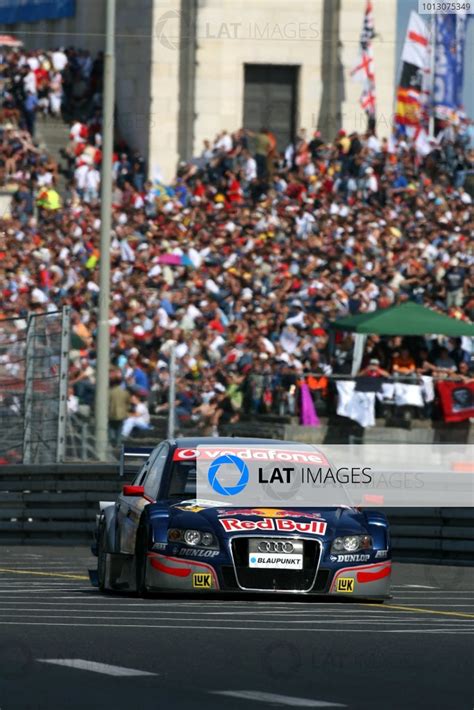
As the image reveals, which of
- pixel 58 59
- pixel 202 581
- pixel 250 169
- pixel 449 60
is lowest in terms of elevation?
pixel 202 581

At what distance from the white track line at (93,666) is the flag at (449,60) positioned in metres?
37.8

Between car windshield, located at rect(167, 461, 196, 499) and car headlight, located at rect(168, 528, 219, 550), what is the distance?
2.27 ft

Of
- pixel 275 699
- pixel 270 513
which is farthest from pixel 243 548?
pixel 275 699

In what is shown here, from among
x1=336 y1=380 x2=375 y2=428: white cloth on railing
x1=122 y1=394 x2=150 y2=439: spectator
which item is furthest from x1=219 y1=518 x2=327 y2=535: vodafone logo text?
x1=336 y1=380 x2=375 y2=428: white cloth on railing

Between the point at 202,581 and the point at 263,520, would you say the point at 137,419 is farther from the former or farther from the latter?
the point at 202,581

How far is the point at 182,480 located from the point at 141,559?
80 centimetres

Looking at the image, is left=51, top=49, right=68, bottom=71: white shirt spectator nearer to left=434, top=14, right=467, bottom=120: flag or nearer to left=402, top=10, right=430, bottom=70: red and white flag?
left=402, top=10, right=430, bottom=70: red and white flag

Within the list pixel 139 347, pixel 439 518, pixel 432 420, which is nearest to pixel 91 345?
pixel 139 347

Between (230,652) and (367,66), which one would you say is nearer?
(230,652)

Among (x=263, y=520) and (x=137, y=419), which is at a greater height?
(x=263, y=520)

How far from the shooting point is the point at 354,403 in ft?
78.3

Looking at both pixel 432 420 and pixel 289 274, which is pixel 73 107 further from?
pixel 432 420

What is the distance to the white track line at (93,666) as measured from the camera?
9.09m

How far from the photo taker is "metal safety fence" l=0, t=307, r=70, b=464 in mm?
22438
